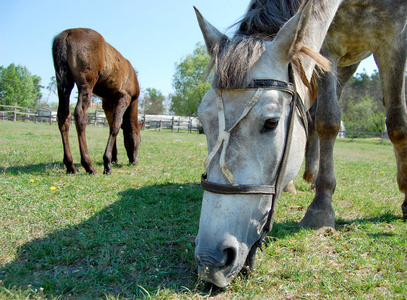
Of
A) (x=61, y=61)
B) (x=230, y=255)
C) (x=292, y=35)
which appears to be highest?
(x=61, y=61)

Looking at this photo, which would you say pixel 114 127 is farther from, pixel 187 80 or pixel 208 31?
pixel 187 80

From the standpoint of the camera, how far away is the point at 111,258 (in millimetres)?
2133

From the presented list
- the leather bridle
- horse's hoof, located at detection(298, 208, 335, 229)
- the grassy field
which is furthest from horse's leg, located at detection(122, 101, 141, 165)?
the leather bridle

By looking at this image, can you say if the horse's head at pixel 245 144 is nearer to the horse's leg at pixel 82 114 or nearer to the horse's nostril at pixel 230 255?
the horse's nostril at pixel 230 255

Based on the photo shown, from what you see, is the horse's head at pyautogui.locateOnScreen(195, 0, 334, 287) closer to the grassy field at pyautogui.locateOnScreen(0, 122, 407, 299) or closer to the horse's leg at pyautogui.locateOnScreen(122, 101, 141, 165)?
the grassy field at pyautogui.locateOnScreen(0, 122, 407, 299)

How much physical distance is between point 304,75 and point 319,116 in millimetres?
1351

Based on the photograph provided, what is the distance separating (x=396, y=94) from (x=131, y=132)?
201 inches

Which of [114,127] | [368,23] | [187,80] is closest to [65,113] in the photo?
[114,127]

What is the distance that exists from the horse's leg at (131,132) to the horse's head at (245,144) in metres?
4.73

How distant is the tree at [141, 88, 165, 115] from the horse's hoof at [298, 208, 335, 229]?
73409 mm

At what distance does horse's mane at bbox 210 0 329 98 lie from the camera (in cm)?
186

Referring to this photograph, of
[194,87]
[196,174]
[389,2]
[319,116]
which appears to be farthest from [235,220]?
[194,87]

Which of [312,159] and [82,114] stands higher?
[82,114]

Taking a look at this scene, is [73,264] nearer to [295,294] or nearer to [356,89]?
[295,294]
